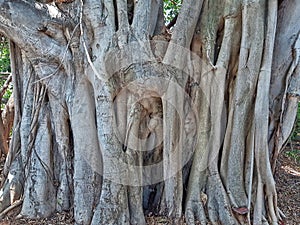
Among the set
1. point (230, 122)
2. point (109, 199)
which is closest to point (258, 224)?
point (230, 122)

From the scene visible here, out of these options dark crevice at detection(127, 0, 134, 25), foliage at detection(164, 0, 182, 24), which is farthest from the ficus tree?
foliage at detection(164, 0, 182, 24)

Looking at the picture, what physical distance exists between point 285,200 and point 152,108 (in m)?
1.90

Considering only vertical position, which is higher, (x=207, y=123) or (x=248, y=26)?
(x=248, y=26)

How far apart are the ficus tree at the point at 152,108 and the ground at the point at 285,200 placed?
0.31ft

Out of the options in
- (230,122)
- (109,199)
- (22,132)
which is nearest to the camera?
(109,199)

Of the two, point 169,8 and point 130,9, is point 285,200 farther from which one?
point 169,8

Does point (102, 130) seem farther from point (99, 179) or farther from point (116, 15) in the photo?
point (116, 15)

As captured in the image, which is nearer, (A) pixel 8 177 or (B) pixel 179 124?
(B) pixel 179 124

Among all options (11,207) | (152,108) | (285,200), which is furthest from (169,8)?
(11,207)

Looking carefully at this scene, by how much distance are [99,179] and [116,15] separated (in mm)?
1381

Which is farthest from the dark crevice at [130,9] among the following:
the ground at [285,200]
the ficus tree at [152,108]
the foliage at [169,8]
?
the foliage at [169,8]

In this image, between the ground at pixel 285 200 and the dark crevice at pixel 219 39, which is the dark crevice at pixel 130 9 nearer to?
the dark crevice at pixel 219 39

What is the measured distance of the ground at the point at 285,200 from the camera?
3.33m

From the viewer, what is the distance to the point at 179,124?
336 centimetres
